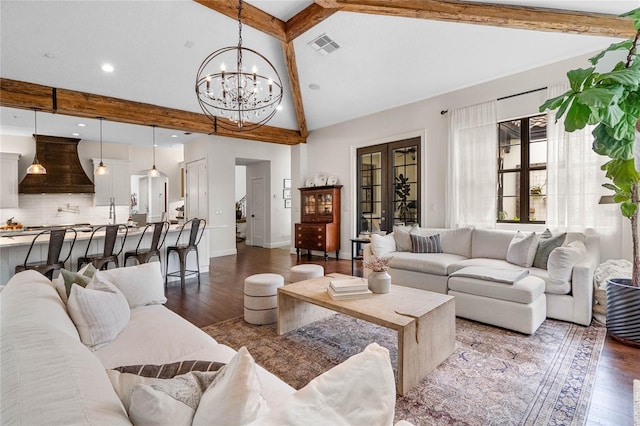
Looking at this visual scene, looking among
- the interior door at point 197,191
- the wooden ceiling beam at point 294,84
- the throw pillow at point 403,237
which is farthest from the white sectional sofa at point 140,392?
the interior door at point 197,191

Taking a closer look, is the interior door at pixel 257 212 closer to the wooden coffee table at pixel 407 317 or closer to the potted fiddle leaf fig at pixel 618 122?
the wooden coffee table at pixel 407 317

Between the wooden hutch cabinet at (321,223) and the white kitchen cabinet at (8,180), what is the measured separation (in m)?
6.40

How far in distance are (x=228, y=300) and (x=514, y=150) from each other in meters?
4.80

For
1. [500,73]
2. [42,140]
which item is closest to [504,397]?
[500,73]

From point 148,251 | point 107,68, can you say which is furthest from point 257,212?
point 107,68

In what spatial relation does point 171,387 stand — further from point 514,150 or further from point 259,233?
point 259,233

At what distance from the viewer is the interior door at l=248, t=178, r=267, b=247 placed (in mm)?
9373

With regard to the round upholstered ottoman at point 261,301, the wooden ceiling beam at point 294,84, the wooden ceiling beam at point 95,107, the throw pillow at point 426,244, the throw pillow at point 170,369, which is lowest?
the round upholstered ottoman at point 261,301

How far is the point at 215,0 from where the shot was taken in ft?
12.7

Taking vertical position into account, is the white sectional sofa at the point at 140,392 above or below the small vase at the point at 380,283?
above

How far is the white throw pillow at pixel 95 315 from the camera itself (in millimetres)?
1766

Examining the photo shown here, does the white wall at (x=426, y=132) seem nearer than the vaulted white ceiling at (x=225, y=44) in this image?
No

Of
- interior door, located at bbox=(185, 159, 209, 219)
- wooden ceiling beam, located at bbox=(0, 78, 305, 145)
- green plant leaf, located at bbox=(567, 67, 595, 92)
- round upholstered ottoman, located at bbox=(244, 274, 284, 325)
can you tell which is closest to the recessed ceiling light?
wooden ceiling beam, located at bbox=(0, 78, 305, 145)

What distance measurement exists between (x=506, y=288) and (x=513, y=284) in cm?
8
